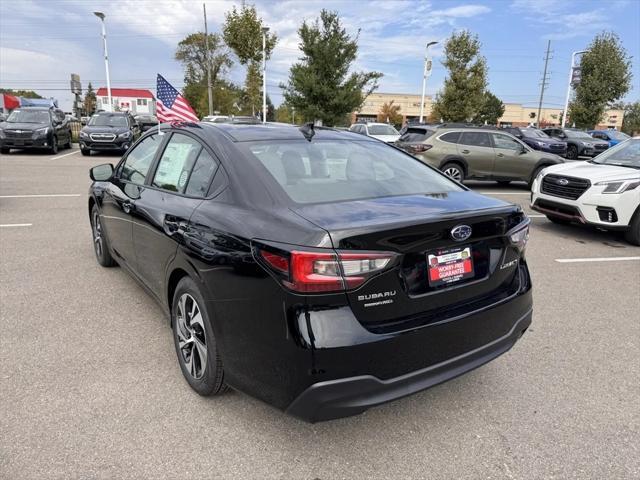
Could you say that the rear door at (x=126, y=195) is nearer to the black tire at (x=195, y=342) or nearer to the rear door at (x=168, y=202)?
the rear door at (x=168, y=202)

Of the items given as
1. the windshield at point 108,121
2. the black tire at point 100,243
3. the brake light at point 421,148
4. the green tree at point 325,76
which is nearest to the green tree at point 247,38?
the green tree at point 325,76

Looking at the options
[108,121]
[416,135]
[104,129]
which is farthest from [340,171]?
[108,121]

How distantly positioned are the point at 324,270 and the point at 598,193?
20.3 feet

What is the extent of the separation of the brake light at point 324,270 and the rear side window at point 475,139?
1087cm


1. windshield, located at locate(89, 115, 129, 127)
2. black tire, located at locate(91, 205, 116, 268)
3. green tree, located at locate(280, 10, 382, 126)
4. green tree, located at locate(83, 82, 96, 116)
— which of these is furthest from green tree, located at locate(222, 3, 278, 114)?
green tree, located at locate(83, 82, 96, 116)

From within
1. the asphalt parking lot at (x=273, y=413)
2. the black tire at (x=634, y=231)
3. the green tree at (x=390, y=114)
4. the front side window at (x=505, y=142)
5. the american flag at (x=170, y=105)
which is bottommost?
the asphalt parking lot at (x=273, y=413)

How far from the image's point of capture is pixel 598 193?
21.9 feet

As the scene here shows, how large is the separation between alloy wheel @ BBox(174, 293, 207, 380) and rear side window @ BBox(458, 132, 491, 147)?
10.6m

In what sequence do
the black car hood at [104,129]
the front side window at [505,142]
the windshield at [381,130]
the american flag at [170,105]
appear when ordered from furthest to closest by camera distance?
the windshield at [381,130] < the black car hood at [104,129] < the front side window at [505,142] < the american flag at [170,105]

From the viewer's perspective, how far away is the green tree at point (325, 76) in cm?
2456

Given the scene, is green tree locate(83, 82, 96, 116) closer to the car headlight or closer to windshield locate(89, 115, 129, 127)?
windshield locate(89, 115, 129, 127)

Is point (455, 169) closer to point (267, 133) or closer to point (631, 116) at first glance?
point (267, 133)

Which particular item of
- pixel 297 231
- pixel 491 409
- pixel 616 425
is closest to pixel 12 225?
pixel 297 231

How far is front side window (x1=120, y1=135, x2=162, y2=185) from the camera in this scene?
12.4 ft
